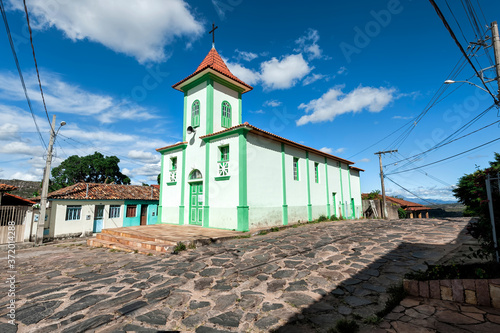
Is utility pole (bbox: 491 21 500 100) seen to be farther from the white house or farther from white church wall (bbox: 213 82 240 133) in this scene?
the white house

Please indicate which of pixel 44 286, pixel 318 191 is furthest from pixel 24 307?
pixel 318 191

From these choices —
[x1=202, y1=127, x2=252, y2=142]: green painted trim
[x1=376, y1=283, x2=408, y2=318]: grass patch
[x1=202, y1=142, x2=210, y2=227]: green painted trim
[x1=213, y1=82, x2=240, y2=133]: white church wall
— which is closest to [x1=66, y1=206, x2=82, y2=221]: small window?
[x1=202, y1=142, x2=210, y2=227]: green painted trim

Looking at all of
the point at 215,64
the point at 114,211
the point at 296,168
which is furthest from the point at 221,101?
the point at 114,211

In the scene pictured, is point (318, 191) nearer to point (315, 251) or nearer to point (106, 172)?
point (315, 251)

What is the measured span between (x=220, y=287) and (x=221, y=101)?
11.2 m

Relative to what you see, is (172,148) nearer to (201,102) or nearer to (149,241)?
(201,102)

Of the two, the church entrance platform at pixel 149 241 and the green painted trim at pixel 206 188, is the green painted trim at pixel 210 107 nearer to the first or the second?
the green painted trim at pixel 206 188

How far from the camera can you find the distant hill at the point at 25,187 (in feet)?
82.5

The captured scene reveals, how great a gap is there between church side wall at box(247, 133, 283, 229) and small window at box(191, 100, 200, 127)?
3846 millimetres

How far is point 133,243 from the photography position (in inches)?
331

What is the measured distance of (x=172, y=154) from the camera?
14672 mm

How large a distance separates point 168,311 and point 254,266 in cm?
240

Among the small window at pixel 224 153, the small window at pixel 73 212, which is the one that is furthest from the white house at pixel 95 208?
the small window at pixel 224 153

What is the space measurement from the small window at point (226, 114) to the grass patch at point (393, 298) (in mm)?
11421
